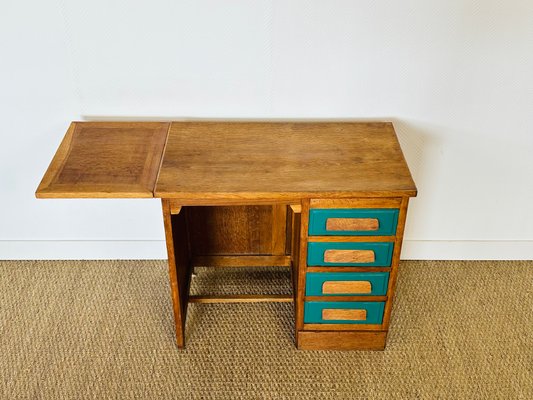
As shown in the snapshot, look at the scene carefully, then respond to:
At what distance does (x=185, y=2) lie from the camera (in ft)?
5.26

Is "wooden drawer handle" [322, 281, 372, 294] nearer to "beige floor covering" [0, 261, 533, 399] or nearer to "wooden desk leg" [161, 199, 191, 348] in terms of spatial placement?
"beige floor covering" [0, 261, 533, 399]

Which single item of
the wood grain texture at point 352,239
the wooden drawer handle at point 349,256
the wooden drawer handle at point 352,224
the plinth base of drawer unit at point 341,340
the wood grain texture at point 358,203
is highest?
the wood grain texture at point 358,203

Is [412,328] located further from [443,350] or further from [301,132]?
[301,132]

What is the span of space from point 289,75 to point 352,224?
51 cm

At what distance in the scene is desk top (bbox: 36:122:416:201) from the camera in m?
1.44

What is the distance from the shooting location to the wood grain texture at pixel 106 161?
1.44 m

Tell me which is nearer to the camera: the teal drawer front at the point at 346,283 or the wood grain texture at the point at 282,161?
the wood grain texture at the point at 282,161

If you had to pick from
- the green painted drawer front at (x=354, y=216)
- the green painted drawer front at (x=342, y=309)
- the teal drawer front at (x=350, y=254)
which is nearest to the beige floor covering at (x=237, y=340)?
the green painted drawer front at (x=342, y=309)

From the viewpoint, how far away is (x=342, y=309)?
169 centimetres

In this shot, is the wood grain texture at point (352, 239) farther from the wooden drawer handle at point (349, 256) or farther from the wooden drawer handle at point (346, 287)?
the wooden drawer handle at point (346, 287)

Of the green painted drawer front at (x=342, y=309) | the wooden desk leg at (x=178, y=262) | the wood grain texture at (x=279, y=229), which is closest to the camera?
the wooden desk leg at (x=178, y=262)

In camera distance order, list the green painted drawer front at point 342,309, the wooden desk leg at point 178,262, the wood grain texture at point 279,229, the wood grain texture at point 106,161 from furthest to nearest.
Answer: the wood grain texture at point 279,229, the green painted drawer front at point 342,309, the wooden desk leg at point 178,262, the wood grain texture at point 106,161

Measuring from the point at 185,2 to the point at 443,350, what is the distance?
1274 mm

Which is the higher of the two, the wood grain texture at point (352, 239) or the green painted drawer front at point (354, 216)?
the green painted drawer front at point (354, 216)
